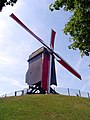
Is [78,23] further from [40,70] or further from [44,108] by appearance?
[40,70]

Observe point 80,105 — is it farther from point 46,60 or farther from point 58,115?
point 46,60

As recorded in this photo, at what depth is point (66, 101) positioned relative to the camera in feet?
158

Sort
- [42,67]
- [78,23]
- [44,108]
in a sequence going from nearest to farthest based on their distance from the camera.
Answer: [78,23] → [44,108] → [42,67]

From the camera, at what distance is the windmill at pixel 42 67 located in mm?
58969

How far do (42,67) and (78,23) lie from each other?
32.8 m

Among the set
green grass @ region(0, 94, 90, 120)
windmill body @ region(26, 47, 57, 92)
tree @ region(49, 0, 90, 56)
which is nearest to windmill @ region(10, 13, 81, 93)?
windmill body @ region(26, 47, 57, 92)

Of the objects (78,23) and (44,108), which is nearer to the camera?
(78,23)

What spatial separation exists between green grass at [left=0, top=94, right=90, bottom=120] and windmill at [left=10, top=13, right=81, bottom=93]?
8.41 m

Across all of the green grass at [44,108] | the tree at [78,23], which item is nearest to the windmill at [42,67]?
the green grass at [44,108]

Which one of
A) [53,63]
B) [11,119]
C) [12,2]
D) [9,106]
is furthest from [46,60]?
[12,2]

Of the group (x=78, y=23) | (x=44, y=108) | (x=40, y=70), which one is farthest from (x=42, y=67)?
(x=78, y=23)

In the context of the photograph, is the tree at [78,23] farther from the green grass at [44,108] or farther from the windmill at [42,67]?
the windmill at [42,67]

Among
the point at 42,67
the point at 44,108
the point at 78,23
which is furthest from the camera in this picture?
the point at 42,67

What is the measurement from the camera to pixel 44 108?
4159cm
